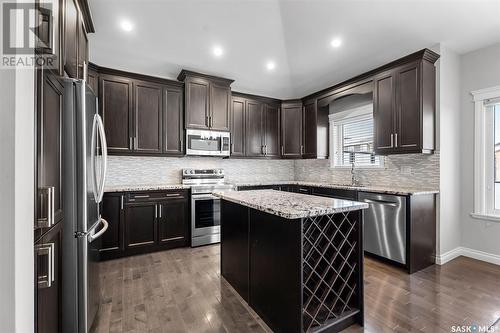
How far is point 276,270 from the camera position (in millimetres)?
1755

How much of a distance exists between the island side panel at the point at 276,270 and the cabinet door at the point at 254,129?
A: 2.80m

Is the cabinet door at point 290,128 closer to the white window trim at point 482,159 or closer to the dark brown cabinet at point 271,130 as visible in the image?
the dark brown cabinet at point 271,130

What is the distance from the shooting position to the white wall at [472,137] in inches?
118

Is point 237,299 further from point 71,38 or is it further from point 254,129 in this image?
point 254,129

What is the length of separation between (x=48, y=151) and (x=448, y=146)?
4.17m

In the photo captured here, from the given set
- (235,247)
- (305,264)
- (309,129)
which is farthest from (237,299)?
(309,129)

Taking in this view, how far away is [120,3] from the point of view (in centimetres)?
257

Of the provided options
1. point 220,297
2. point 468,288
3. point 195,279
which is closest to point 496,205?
point 468,288

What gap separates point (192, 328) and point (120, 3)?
3282mm

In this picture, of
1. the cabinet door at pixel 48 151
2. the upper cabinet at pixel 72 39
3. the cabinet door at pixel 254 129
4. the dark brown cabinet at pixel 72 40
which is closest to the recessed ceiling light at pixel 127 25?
the upper cabinet at pixel 72 39

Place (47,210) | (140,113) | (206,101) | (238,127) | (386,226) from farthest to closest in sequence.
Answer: (238,127), (206,101), (140,113), (386,226), (47,210)

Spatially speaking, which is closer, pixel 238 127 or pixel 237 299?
pixel 237 299

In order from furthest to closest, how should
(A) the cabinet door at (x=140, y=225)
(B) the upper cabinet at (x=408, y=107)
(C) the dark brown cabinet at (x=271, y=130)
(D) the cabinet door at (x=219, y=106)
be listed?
(C) the dark brown cabinet at (x=271, y=130)
(D) the cabinet door at (x=219, y=106)
(A) the cabinet door at (x=140, y=225)
(B) the upper cabinet at (x=408, y=107)

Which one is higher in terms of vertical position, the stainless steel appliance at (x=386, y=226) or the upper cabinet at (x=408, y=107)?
the upper cabinet at (x=408, y=107)
